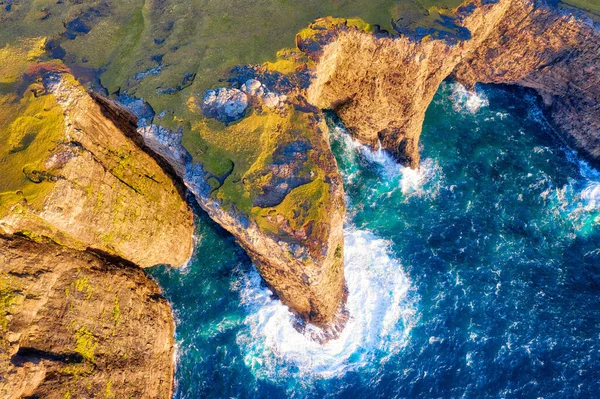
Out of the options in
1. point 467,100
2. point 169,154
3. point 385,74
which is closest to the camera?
point 169,154

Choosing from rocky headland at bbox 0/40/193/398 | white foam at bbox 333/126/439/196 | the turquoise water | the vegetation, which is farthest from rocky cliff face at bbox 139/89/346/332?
the vegetation

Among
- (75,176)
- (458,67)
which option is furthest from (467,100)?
(75,176)

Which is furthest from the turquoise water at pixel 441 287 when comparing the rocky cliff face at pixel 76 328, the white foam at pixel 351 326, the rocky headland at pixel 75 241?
the rocky headland at pixel 75 241

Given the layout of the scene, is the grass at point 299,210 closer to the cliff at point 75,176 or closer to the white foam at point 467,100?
the cliff at point 75,176

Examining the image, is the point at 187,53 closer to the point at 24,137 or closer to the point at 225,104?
the point at 225,104

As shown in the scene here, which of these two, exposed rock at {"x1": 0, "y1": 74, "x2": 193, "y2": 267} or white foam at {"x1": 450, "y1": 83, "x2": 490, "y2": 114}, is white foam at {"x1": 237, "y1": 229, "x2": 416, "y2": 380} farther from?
white foam at {"x1": 450, "y1": 83, "x2": 490, "y2": 114}

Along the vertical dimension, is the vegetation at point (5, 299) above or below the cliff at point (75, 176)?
below
